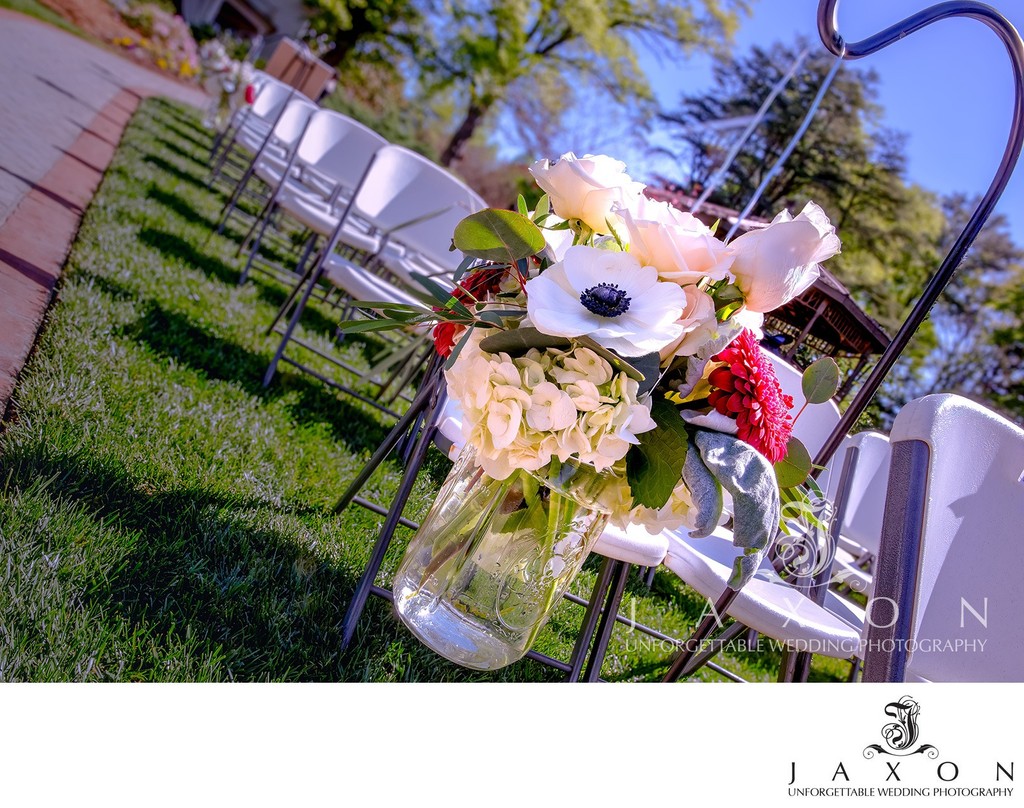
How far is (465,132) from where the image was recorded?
2003 cm

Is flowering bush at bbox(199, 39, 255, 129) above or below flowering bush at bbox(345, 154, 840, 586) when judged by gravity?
below

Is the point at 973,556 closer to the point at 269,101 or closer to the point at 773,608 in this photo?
the point at 773,608

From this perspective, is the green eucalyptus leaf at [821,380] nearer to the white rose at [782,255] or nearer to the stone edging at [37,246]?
the white rose at [782,255]

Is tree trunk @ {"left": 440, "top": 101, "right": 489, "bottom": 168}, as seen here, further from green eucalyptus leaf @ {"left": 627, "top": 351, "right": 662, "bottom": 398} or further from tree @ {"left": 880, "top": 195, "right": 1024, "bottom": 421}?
green eucalyptus leaf @ {"left": 627, "top": 351, "right": 662, "bottom": 398}

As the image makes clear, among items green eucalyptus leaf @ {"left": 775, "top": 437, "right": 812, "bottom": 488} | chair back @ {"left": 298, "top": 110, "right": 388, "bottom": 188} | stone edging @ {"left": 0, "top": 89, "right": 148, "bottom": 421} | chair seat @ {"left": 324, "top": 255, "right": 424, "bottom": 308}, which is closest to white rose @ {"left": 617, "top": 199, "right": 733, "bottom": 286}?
green eucalyptus leaf @ {"left": 775, "top": 437, "right": 812, "bottom": 488}

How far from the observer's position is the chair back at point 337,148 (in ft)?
19.3

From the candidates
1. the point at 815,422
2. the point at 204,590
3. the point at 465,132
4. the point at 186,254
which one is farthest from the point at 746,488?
the point at 465,132

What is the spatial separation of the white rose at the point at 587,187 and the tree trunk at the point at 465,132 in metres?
19.2

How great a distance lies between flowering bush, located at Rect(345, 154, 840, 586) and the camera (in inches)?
43.0

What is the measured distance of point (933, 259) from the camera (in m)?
11.3

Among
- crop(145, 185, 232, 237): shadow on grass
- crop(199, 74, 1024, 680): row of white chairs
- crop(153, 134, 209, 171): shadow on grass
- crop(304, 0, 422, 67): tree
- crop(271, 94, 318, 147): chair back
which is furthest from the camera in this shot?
crop(304, 0, 422, 67): tree

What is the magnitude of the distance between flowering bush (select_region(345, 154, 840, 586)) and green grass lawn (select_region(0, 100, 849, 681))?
0.85 metres
